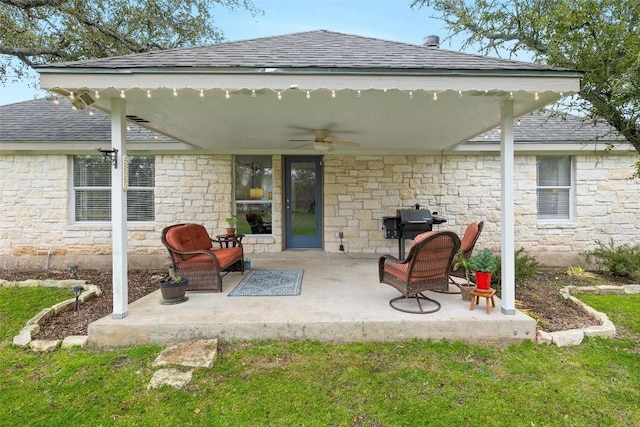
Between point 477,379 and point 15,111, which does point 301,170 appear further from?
point 15,111

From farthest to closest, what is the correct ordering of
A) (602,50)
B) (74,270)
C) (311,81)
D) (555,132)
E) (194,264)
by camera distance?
(555,132) < (74,270) < (602,50) < (194,264) < (311,81)

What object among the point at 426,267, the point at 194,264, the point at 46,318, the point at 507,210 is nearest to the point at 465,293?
the point at 426,267

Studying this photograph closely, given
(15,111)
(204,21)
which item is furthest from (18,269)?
(204,21)

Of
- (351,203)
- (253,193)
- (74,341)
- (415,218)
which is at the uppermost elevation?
(253,193)

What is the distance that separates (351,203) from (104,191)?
5498mm

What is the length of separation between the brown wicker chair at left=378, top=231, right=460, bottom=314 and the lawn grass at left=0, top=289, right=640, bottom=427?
1.94ft

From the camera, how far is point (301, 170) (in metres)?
7.25

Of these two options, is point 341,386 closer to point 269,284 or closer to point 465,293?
point 465,293

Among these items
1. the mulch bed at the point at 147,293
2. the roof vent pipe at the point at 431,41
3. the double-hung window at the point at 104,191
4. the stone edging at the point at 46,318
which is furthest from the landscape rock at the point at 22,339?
the roof vent pipe at the point at 431,41

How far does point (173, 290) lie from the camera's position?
390 centimetres

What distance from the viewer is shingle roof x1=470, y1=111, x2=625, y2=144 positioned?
6.65 m

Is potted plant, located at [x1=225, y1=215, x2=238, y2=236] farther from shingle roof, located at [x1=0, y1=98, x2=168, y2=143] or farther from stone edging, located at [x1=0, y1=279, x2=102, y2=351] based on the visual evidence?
shingle roof, located at [x1=0, y1=98, x2=168, y2=143]

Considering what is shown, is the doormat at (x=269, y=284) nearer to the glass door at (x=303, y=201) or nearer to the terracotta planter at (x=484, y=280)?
the glass door at (x=303, y=201)

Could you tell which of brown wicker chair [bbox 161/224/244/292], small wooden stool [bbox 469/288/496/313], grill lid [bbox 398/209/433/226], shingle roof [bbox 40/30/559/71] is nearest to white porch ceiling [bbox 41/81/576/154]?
shingle roof [bbox 40/30/559/71]
